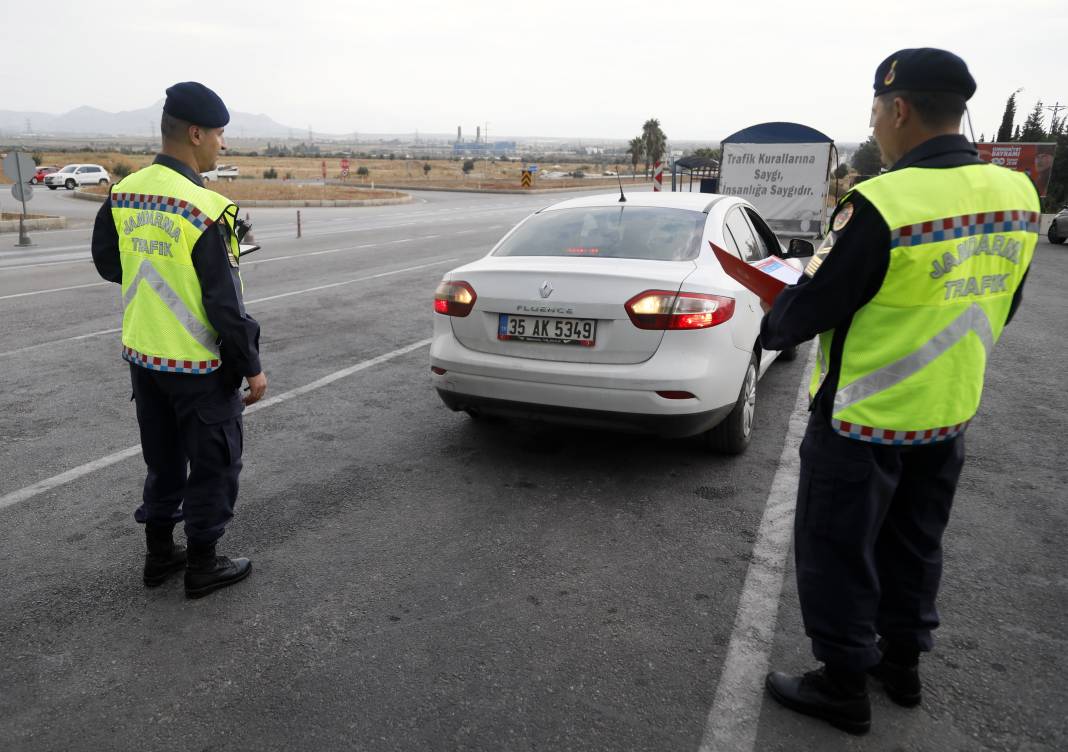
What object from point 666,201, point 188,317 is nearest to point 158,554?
point 188,317

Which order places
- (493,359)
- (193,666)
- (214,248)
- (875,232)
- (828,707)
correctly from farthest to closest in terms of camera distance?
(493,359) → (214,248) → (193,666) → (828,707) → (875,232)

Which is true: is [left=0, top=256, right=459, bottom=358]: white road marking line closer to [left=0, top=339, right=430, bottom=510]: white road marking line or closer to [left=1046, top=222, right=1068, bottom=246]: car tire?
[left=0, top=339, right=430, bottom=510]: white road marking line

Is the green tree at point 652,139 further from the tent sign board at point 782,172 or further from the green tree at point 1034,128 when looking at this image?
the tent sign board at point 782,172

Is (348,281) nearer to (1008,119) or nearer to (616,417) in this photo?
(616,417)

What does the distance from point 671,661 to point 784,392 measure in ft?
13.3

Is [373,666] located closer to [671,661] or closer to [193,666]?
[193,666]

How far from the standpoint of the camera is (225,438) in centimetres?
314

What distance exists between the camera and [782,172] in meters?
19.6

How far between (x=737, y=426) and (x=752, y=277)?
211 centimetres

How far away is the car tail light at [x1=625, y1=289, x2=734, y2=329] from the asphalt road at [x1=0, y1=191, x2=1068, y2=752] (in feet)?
3.10

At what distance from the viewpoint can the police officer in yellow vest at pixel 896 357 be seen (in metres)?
2.28

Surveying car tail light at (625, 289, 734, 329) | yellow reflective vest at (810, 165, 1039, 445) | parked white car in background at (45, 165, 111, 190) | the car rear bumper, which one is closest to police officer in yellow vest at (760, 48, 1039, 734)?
yellow reflective vest at (810, 165, 1039, 445)

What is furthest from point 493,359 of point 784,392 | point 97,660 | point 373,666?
point 784,392

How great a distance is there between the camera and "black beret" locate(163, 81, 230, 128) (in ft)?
9.87
